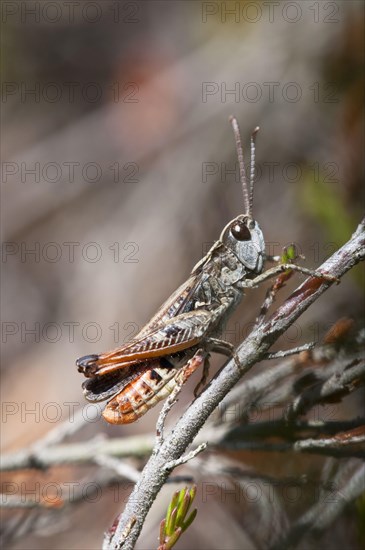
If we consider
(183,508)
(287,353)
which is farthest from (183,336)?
(183,508)

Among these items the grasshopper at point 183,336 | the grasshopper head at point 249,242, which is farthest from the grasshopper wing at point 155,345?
the grasshopper head at point 249,242

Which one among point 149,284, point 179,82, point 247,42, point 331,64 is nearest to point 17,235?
point 149,284

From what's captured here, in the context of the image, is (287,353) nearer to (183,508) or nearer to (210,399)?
(210,399)

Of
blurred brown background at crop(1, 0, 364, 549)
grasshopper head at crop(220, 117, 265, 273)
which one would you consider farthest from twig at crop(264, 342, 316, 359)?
blurred brown background at crop(1, 0, 364, 549)

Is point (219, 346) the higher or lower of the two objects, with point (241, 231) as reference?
lower

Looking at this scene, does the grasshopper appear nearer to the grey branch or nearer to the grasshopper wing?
the grasshopper wing

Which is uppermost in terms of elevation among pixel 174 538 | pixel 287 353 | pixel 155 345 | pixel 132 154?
pixel 132 154

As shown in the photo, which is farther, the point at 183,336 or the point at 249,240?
the point at 249,240
